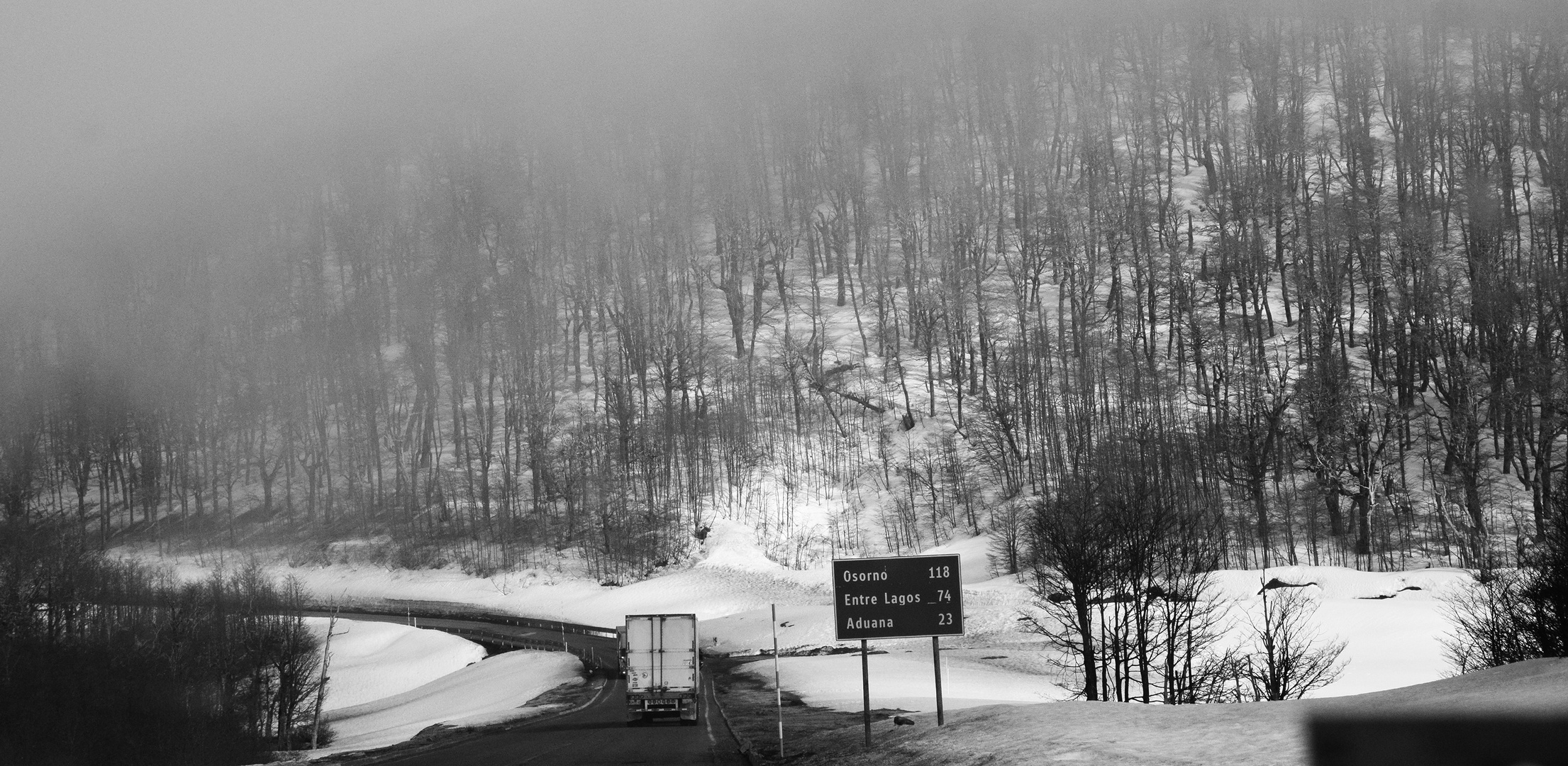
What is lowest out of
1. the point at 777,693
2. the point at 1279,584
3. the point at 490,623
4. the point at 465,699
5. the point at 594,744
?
the point at 490,623

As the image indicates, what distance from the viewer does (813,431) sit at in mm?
101562

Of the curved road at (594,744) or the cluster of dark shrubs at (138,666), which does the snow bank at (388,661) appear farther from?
the curved road at (594,744)

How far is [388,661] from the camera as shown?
67.5 meters

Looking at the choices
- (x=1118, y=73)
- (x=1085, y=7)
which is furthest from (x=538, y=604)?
(x=1085, y=7)

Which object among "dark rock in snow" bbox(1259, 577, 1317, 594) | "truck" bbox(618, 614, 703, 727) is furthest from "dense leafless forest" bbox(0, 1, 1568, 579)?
"truck" bbox(618, 614, 703, 727)

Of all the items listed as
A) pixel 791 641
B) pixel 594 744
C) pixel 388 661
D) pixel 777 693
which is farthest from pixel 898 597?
pixel 388 661

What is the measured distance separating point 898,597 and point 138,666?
47502 mm

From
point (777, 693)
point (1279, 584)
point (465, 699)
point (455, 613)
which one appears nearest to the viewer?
point (777, 693)

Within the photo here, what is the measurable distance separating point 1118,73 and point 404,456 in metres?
115

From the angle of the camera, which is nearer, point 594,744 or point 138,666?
point 594,744

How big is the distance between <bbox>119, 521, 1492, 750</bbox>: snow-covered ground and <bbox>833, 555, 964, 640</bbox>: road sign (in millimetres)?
3086

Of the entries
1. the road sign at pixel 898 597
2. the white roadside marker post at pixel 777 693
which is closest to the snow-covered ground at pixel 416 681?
the white roadside marker post at pixel 777 693

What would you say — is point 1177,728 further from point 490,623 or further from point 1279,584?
point 490,623

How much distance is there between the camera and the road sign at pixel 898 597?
66.4 feet
